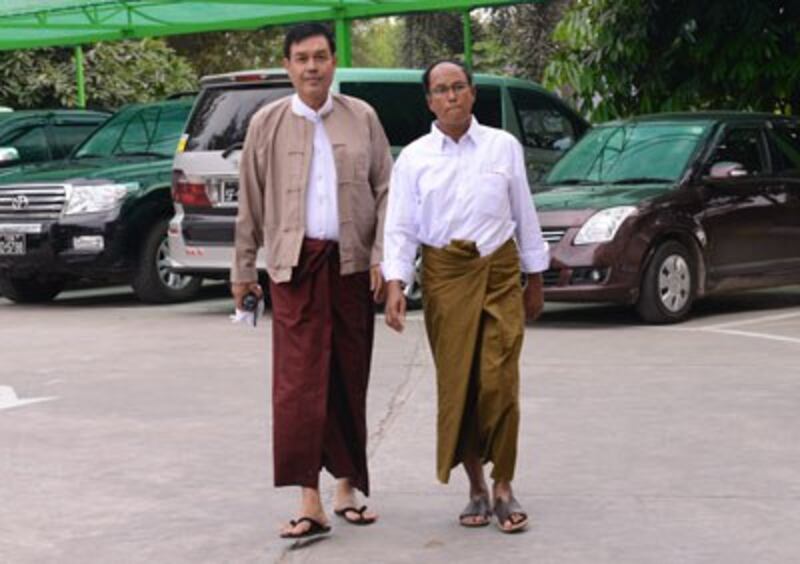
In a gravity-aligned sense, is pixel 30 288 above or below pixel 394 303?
below

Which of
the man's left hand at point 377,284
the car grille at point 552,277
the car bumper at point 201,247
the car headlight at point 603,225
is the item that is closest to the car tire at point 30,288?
the car bumper at point 201,247

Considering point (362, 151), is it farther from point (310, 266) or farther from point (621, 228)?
point (621, 228)

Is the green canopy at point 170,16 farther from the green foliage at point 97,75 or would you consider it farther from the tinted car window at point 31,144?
the green foliage at point 97,75

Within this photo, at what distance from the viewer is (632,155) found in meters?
14.3

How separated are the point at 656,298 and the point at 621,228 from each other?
2.02 feet

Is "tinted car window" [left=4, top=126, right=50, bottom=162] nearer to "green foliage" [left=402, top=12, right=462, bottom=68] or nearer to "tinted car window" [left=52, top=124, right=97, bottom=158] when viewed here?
"tinted car window" [left=52, top=124, right=97, bottom=158]

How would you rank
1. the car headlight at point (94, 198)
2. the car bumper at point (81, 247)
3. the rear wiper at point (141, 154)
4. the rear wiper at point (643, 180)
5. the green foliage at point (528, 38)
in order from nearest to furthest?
1. the rear wiper at point (643, 180)
2. the car bumper at point (81, 247)
3. the car headlight at point (94, 198)
4. the rear wiper at point (141, 154)
5. the green foliage at point (528, 38)

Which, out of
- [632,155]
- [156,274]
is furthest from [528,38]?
[632,155]

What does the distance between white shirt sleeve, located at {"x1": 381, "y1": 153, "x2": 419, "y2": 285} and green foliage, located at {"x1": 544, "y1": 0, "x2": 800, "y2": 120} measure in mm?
12182

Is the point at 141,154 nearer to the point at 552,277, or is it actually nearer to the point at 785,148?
the point at 552,277

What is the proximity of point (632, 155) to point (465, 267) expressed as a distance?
810 centimetres

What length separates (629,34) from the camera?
18.5 meters

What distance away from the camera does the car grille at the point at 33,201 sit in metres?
15.7

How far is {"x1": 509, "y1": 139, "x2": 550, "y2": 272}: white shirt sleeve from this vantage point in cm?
650
